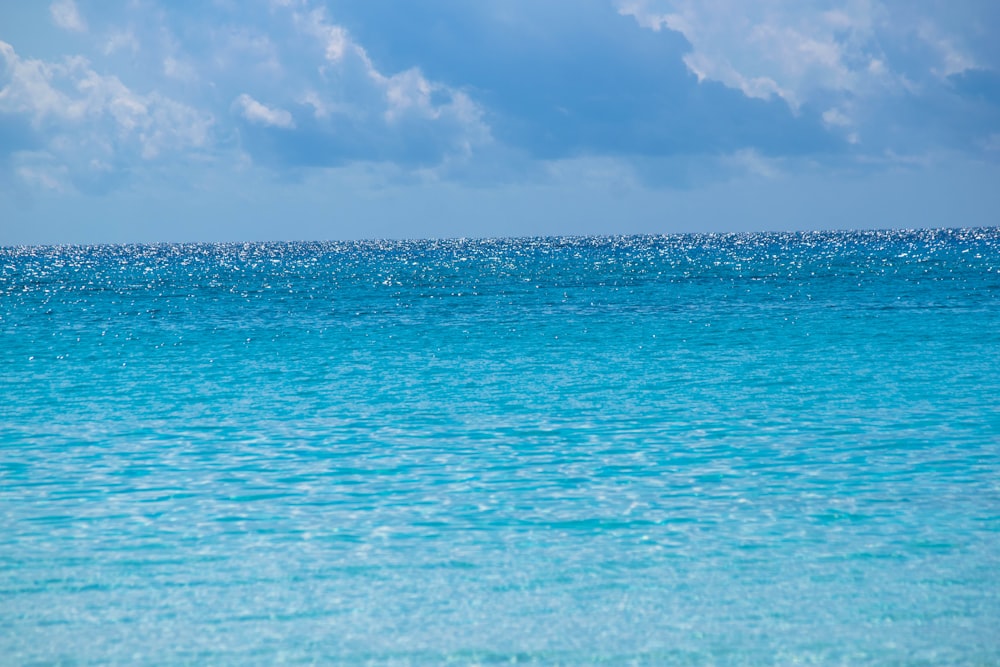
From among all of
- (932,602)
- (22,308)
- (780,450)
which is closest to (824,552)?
(932,602)

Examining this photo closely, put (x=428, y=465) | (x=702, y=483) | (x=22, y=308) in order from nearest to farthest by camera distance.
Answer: (x=702, y=483)
(x=428, y=465)
(x=22, y=308)

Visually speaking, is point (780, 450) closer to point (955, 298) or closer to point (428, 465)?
point (428, 465)

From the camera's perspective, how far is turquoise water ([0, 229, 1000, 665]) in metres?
9.32

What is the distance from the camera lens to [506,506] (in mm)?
13391

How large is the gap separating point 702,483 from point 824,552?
3214mm

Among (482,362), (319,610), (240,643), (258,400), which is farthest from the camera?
(482,362)

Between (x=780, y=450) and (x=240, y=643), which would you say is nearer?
(x=240, y=643)

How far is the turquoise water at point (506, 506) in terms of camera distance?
932 cm

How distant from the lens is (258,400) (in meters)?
23.0

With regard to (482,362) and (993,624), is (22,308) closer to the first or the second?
(482,362)

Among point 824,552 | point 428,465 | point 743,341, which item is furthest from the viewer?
point 743,341

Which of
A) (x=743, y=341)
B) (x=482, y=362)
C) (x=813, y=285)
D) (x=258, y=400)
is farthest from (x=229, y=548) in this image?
(x=813, y=285)

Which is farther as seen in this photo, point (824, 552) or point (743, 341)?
point (743, 341)

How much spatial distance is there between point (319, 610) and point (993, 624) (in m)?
6.19
